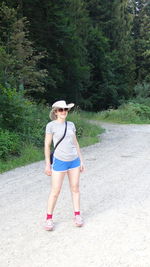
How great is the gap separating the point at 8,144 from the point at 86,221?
17.0ft

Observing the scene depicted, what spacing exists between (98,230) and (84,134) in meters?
9.59

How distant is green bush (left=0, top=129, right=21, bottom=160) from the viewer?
914 cm

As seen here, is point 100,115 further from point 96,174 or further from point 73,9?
point 96,174

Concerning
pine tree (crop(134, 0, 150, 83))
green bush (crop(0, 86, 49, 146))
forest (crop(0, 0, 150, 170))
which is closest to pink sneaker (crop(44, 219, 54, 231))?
forest (crop(0, 0, 150, 170))

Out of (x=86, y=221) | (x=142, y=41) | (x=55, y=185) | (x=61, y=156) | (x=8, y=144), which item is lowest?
(x=86, y=221)

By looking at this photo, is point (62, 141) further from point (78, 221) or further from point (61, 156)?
point (78, 221)

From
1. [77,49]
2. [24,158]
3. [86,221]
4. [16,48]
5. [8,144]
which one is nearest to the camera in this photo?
[86,221]

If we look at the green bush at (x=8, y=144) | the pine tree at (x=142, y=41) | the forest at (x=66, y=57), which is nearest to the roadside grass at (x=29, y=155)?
the green bush at (x=8, y=144)

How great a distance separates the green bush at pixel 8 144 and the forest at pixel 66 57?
0.32ft

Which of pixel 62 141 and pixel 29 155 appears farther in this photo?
pixel 29 155

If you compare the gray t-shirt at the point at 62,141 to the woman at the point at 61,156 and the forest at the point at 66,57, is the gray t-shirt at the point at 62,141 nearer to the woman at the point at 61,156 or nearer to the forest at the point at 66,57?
the woman at the point at 61,156

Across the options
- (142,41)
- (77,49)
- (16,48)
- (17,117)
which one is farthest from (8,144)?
(142,41)

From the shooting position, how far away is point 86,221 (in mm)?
4812

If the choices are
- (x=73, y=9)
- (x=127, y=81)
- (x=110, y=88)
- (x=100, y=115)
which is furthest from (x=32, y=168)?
(x=127, y=81)
